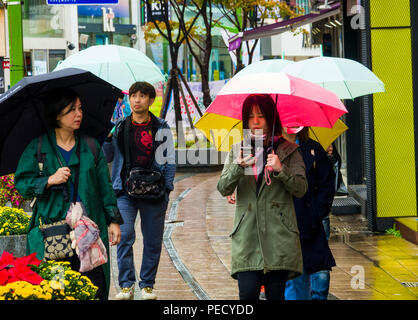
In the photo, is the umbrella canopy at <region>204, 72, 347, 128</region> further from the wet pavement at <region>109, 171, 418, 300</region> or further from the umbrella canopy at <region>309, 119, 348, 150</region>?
the wet pavement at <region>109, 171, 418, 300</region>

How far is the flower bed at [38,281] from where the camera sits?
3.74 metres

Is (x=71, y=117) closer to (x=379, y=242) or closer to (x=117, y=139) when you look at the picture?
(x=117, y=139)

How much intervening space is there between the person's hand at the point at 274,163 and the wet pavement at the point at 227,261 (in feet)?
8.31

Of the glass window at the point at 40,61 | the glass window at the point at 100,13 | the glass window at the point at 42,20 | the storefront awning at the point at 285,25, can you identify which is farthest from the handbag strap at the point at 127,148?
the glass window at the point at 100,13

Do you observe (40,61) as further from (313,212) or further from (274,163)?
(274,163)

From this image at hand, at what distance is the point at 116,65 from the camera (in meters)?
8.66

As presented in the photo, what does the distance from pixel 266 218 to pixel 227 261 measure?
3.98 m

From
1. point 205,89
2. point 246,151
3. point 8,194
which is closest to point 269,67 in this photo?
point 246,151

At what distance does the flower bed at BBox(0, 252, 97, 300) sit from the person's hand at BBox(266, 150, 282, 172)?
1.33 metres

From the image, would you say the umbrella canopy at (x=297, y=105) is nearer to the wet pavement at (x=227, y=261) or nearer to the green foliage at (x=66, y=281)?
the green foliage at (x=66, y=281)

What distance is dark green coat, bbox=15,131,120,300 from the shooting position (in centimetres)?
505

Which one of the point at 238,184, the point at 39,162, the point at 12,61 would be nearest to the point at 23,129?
the point at 39,162

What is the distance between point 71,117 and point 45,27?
45.3 meters

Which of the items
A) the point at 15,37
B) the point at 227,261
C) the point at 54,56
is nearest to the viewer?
the point at 227,261
